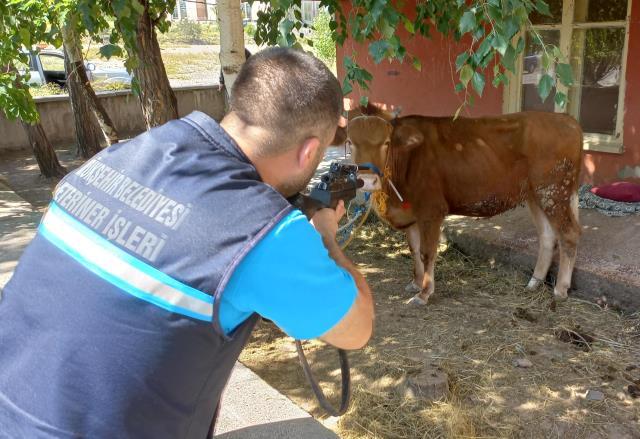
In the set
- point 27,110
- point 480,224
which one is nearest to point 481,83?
point 480,224

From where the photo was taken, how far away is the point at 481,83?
242 cm

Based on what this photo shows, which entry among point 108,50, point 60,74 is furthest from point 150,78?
point 60,74

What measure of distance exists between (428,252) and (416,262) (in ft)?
0.91

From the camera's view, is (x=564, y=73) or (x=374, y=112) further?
(x=374, y=112)

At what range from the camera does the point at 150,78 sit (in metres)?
4.12

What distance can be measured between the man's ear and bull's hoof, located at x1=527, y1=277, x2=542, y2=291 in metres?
3.63

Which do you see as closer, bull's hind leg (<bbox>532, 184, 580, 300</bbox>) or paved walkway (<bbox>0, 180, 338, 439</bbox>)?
paved walkway (<bbox>0, 180, 338, 439</bbox>)

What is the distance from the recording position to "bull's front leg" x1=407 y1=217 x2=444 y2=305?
452cm

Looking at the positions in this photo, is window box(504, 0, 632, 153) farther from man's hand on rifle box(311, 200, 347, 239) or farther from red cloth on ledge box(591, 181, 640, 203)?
man's hand on rifle box(311, 200, 347, 239)

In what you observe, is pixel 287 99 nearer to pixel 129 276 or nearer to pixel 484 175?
pixel 129 276

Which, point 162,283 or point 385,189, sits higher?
point 162,283

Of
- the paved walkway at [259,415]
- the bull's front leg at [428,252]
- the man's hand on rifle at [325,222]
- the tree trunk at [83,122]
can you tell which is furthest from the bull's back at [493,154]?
the tree trunk at [83,122]

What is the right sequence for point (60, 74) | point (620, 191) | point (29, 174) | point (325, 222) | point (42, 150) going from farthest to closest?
point (60, 74)
point (29, 174)
point (42, 150)
point (620, 191)
point (325, 222)

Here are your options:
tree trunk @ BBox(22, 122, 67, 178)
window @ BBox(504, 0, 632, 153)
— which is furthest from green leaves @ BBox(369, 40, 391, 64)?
tree trunk @ BBox(22, 122, 67, 178)
